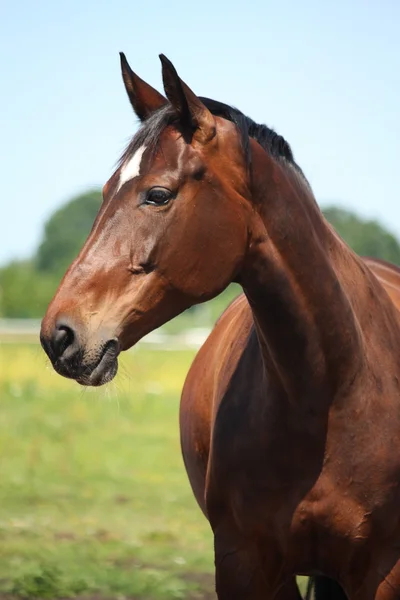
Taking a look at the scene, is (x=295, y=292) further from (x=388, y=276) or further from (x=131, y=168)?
(x=388, y=276)

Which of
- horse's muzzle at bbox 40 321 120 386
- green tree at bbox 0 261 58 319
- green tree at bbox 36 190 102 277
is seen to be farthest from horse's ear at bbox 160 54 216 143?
green tree at bbox 36 190 102 277

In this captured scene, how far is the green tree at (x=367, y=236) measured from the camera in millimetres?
51378

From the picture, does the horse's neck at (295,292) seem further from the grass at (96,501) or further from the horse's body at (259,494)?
the grass at (96,501)

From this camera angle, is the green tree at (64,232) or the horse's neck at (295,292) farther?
the green tree at (64,232)

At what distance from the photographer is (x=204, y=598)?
5.65 meters

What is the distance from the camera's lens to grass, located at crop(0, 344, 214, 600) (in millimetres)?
5898

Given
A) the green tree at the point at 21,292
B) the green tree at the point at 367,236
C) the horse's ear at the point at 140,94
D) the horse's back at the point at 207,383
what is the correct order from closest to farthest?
the horse's ear at the point at 140,94
the horse's back at the point at 207,383
the green tree at the point at 21,292
the green tree at the point at 367,236

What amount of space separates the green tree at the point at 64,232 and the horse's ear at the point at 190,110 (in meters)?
71.4

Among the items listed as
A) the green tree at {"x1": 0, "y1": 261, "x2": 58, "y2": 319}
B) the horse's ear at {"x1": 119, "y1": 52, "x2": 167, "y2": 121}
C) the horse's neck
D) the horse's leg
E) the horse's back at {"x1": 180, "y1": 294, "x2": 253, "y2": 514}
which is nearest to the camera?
the horse's neck

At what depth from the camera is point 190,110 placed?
3.04 meters

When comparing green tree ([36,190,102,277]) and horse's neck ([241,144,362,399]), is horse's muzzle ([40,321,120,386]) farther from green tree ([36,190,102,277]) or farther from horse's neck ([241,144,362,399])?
green tree ([36,190,102,277])

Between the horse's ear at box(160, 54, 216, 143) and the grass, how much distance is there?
80cm

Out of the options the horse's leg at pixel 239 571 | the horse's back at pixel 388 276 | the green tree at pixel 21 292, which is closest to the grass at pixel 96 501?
the horse's leg at pixel 239 571

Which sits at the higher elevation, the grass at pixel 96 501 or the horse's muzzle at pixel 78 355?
the horse's muzzle at pixel 78 355
